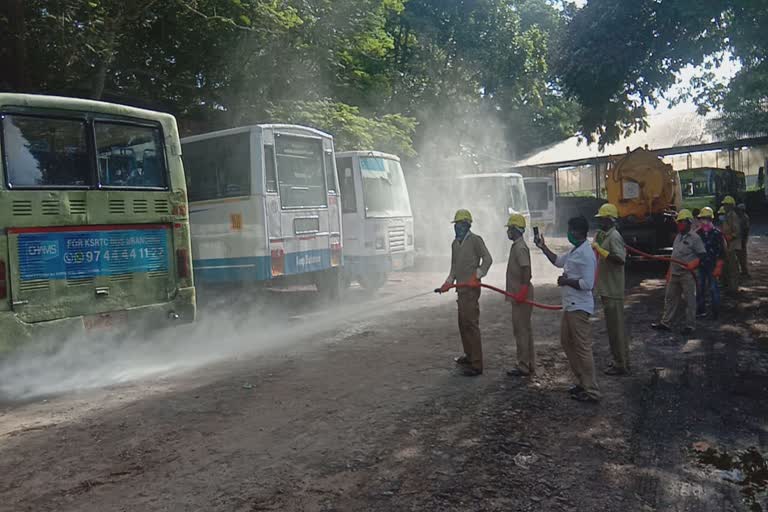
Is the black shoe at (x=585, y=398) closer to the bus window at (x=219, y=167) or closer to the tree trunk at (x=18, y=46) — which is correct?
the bus window at (x=219, y=167)

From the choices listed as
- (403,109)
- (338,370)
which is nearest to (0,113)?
(338,370)

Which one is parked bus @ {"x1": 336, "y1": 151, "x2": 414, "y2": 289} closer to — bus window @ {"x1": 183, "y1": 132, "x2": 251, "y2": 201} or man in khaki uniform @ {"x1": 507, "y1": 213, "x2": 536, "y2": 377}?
bus window @ {"x1": 183, "y1": 132, "x2": 251, "y2": 201}

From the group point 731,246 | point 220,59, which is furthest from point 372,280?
point 731,246

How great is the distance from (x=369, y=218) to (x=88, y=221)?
6.96 meters

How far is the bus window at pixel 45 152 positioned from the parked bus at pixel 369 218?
6697mm

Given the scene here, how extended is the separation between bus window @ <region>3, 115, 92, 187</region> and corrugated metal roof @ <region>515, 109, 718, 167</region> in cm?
2754

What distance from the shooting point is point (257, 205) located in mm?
9828

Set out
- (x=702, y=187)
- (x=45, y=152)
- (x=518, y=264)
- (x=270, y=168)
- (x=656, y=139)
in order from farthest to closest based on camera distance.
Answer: (x=656, y=139)
(x=702, y=187)
(x=270, y=168)
(x=518, y=264)
(x=45, y=152)

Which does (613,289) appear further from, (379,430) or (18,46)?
(18,46)

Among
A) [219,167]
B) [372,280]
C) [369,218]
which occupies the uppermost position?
[219,167]

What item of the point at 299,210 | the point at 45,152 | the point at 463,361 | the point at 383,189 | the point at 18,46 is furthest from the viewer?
the point at 383,189

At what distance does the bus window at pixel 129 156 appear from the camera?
6.98 m

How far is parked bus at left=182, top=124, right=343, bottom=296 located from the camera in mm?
9875

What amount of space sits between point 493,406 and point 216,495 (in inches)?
105
